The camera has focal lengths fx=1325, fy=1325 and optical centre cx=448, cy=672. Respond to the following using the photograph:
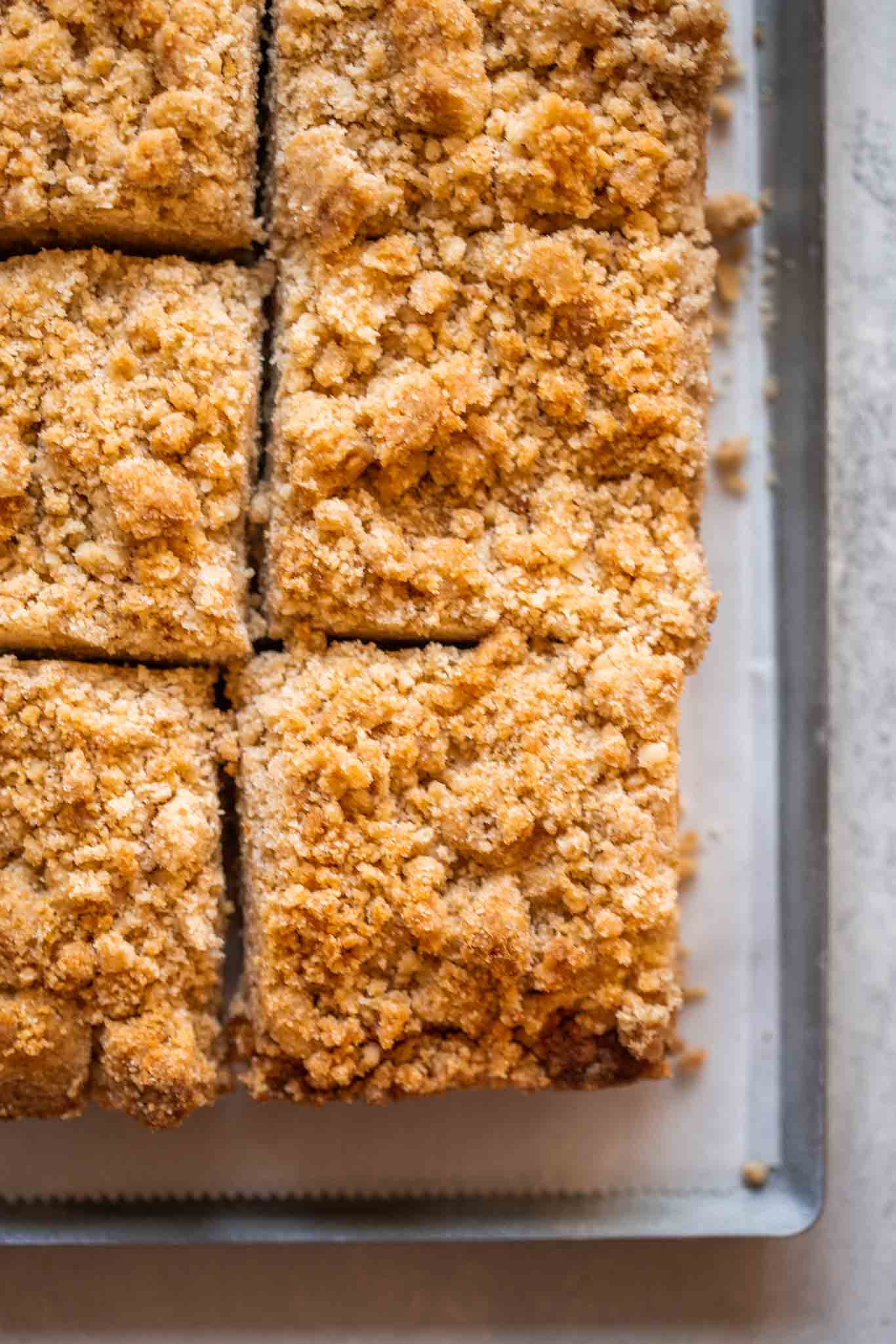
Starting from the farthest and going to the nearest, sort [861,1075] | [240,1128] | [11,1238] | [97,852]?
[861,1075] < [240,1128] < [11,1238] < [97,852]

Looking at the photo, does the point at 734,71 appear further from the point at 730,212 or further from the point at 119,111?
the point at 119,111

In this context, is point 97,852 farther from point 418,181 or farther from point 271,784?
point 418,181

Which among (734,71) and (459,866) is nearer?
(459,866)

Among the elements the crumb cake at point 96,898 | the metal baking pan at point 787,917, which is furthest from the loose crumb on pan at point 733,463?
the crumb cake at point 96,898

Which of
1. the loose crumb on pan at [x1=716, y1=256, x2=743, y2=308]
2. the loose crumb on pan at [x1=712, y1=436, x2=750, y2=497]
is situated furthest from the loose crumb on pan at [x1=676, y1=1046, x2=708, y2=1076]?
the loose crumb on pan at [x1=716, y1=256, x2=743, y2=308]

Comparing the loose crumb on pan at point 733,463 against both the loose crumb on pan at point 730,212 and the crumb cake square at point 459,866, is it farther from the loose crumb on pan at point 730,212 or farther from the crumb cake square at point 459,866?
the crumb cake square at point 459,866

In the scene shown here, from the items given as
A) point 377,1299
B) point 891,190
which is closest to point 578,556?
point 891,190

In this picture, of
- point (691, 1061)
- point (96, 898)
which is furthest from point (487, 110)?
point (691, 1061)
